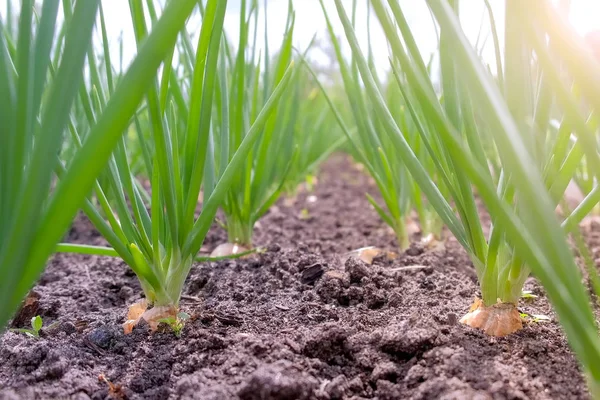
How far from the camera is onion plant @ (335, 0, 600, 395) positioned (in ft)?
1.38

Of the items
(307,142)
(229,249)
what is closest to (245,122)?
(229,249)

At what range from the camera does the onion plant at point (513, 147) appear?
0.42 meters

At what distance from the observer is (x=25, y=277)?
18.8 inches

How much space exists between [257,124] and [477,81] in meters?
0.41

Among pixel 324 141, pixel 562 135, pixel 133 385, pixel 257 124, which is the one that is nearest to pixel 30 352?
pixel 133 385

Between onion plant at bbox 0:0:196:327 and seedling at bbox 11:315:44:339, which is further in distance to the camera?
seedling at bbox 11:315:44:339

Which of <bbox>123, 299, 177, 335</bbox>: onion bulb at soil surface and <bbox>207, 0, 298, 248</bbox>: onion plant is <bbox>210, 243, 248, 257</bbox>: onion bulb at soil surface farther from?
<bbox>123, 299, 177, 335</bbox>: onion bulb at soil surface

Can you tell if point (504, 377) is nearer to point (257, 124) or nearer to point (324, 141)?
point (257, 124)

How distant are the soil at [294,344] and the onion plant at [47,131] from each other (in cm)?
18

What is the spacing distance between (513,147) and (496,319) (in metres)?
0.36

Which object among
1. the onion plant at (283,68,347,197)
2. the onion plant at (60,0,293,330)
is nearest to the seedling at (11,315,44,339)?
the onion plant at (60,0,293,330)

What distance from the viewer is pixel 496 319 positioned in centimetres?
68

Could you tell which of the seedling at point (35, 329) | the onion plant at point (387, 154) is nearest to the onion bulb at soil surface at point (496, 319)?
the onion plant at point (387, 154)

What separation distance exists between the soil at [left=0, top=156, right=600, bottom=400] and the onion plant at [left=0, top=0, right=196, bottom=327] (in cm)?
18
